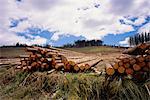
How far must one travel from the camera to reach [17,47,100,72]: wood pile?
23.8ft

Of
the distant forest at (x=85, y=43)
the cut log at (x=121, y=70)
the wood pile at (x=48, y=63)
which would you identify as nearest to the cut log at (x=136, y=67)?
the cut log at (x=121, y=70)

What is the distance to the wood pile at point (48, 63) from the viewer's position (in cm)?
726

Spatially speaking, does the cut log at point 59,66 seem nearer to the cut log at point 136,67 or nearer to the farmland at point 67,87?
the farmland at point 67,87

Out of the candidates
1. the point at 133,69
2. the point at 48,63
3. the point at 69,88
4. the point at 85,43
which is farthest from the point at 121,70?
the point at 85,43

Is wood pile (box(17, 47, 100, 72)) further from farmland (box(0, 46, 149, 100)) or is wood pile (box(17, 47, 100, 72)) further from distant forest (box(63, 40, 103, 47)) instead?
distant forest (box(63, 40, 103, 47))

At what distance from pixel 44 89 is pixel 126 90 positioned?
2.10 metres

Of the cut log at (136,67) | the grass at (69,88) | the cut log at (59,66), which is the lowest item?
the grass at (69,88)

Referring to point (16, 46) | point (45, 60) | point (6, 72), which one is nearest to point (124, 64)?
point (45, 60)

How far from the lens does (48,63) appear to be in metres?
7.82

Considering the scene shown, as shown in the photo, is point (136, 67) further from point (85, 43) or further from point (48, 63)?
point (85, 43)

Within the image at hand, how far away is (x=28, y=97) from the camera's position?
21.5 feet

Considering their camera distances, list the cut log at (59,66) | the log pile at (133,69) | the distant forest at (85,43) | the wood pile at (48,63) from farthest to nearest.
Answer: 1. the distant forest at (85,43)
2. the cut log at (59,66)
3. the wood pile at (48,63)
4. the log pile at (133,69)

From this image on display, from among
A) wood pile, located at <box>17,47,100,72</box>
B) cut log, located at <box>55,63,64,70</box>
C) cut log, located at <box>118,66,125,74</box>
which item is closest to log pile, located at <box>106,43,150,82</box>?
cut log, located at <box>118,66,125,74</box>

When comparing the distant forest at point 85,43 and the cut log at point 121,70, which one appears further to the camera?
the distant forest at point 85,43
